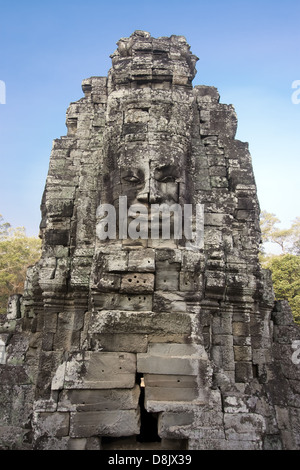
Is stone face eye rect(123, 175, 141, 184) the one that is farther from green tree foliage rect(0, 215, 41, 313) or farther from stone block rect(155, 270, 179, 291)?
green tree foliage rect(0, 215, 41, 313)

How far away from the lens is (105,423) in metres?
3.93

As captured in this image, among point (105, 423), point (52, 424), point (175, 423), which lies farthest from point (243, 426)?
point (52, 424)

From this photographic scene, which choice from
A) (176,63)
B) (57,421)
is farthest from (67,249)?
(176,63)

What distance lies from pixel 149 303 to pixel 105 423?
1390 mm

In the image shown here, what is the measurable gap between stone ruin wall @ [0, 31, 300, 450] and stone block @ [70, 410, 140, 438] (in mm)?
13

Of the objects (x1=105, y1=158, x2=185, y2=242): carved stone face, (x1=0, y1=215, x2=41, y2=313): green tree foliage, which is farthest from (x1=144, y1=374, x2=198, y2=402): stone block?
(x1=0, y1=215, x2=41, y2=313): green tree foliage

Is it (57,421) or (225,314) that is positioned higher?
(225,314)

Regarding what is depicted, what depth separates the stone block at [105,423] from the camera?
3873 millimetres

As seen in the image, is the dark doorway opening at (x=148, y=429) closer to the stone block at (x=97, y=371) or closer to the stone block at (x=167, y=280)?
the stone block at (x=97, y=371)

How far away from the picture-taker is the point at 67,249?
551cm

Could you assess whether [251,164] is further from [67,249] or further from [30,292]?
[30,292]

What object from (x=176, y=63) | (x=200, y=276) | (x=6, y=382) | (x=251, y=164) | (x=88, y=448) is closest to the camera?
(x=88, y=448)

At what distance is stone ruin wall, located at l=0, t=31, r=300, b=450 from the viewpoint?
400cm

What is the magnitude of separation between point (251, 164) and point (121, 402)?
4.32 m
